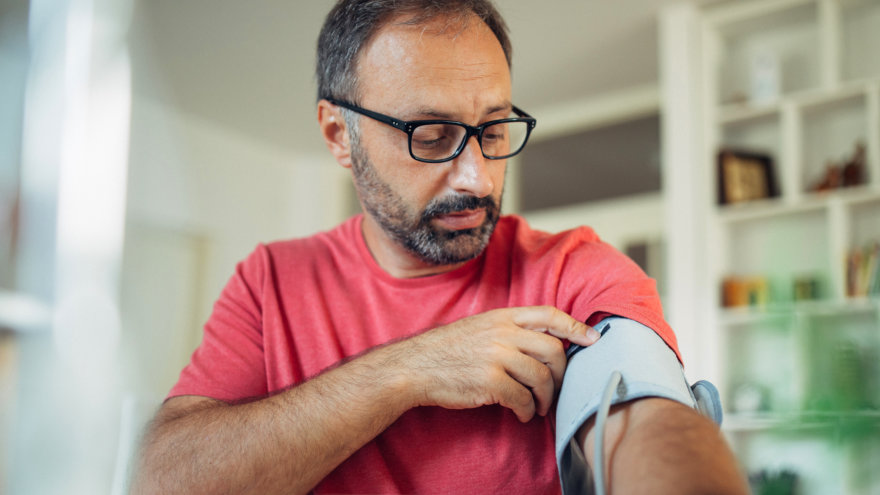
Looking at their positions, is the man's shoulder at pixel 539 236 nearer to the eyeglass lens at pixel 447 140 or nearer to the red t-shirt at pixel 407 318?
the red t-shirt at pixel 407 318

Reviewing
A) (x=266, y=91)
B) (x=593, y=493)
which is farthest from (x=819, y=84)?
(x=593, y=493)

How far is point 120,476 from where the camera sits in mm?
1106

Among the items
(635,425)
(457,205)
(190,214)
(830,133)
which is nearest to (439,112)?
(457,205)

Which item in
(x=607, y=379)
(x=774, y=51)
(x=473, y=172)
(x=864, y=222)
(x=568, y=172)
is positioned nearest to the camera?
(x=607, y=379)

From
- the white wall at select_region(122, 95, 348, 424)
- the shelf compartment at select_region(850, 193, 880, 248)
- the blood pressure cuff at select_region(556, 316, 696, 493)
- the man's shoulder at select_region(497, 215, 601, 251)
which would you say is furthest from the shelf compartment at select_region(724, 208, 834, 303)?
the white wall at select_region(122, 95, 348, 424)

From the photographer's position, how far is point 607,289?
93 centimetres

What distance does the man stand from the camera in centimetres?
87

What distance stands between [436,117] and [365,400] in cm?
40

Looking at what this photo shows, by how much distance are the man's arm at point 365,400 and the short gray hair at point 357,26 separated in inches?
→ 18.0

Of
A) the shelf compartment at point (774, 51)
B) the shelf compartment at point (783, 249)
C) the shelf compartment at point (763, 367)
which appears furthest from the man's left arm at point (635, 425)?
the shelf compartment at point (774, 51)

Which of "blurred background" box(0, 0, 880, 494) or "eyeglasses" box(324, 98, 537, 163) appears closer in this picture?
"eyeglasses" box(324, 98, 537, 163)

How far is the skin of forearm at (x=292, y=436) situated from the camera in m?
0.89

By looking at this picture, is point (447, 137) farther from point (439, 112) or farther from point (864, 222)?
point (864, 222)

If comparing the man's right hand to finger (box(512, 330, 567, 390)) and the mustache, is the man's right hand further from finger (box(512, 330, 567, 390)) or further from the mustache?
the mustache
